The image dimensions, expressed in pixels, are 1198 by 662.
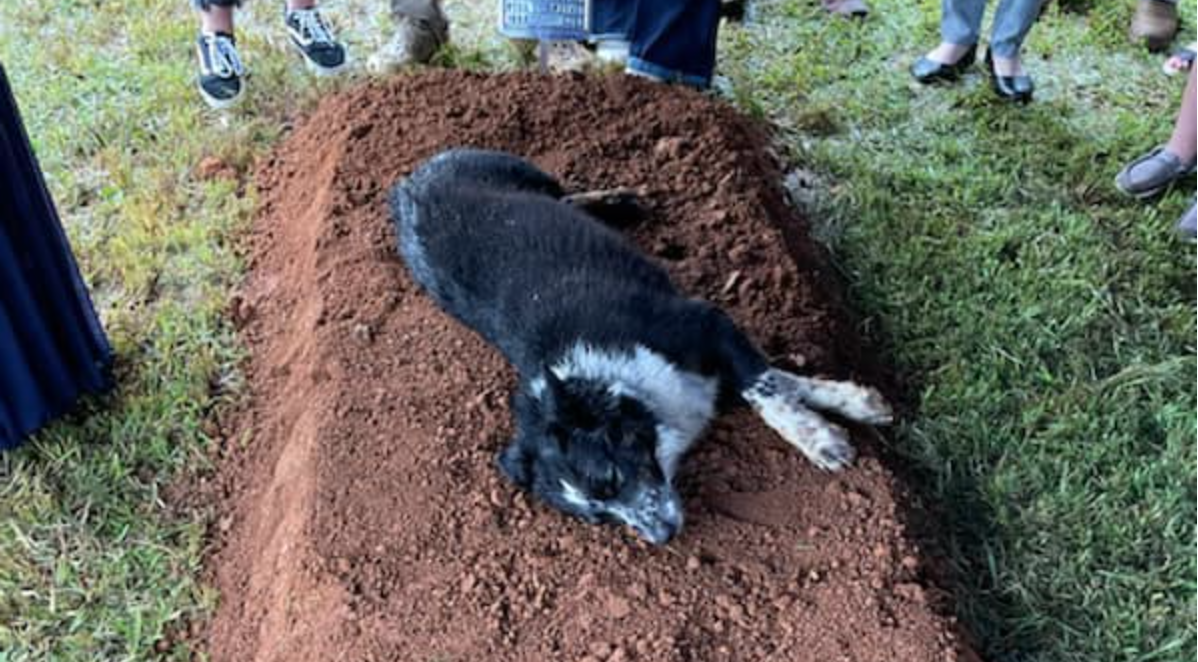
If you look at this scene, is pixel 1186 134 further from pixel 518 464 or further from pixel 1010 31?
pixel 518 464

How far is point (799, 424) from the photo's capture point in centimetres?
298

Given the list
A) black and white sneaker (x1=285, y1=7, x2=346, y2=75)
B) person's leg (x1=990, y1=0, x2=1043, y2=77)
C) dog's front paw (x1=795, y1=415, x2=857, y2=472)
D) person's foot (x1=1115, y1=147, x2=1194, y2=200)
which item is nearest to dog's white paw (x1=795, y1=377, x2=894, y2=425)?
dog's front paw (x1=795, y1=415, x2=857, y2=472)

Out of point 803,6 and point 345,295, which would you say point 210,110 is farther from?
point 803,6

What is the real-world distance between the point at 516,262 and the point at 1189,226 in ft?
9.00

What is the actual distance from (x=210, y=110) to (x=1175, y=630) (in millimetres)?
4278

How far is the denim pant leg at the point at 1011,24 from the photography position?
5066 mm

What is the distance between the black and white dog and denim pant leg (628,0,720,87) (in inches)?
61.7

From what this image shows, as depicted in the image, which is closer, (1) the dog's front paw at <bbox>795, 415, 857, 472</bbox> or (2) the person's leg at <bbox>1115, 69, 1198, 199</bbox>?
(1) the dog's front paw at <bbox>795, 415, 857, 472</bbox>

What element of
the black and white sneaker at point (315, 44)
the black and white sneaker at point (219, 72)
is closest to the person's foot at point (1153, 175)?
the black and white sneaker at point (315, 44)

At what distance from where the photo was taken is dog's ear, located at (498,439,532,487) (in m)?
2.85

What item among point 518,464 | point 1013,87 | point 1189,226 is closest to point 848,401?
point 518,464

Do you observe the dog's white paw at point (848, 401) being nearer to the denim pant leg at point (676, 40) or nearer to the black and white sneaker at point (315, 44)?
the denim pant leg at point (676, 40)

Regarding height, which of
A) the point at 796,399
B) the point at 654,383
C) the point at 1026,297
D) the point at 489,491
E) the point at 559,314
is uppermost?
the point at 559,314

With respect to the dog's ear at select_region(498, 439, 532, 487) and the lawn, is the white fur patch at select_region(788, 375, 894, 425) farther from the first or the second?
the dog's ear at select_region(498, 439, 532, 487)
